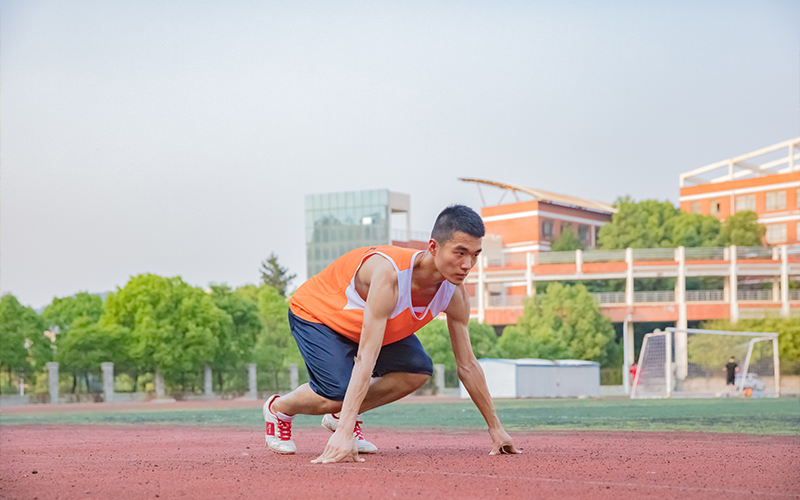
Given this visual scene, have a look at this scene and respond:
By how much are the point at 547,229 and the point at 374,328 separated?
82.9 meters

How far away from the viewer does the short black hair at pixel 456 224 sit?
5.18 m

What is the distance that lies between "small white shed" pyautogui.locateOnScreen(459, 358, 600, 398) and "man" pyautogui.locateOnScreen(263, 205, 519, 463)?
28.6m

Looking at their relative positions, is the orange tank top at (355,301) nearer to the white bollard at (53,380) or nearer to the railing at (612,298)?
the white bollard at (53,380)

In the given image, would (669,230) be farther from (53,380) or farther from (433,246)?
(433,246)

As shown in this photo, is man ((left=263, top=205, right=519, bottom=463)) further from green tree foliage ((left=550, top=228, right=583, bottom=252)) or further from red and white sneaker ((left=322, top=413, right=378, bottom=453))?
green tree foliage ((left=550, top=228, right=583, bottom=252))

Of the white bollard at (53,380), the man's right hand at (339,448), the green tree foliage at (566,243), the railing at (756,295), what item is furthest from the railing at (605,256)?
the man's right hand at (339,448)

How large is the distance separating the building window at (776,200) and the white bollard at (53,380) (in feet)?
213

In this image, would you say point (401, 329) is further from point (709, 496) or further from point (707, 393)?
point (707, 393)

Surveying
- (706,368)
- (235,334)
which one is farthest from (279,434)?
(235,334)

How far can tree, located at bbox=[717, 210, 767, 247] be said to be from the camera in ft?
243

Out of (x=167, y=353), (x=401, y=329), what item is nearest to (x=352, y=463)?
(x=401, y=329)

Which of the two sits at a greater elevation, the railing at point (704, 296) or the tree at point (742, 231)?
the tree at point (742, 231)

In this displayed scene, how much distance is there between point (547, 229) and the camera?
8706 cm

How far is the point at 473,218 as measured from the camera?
5.23 m
